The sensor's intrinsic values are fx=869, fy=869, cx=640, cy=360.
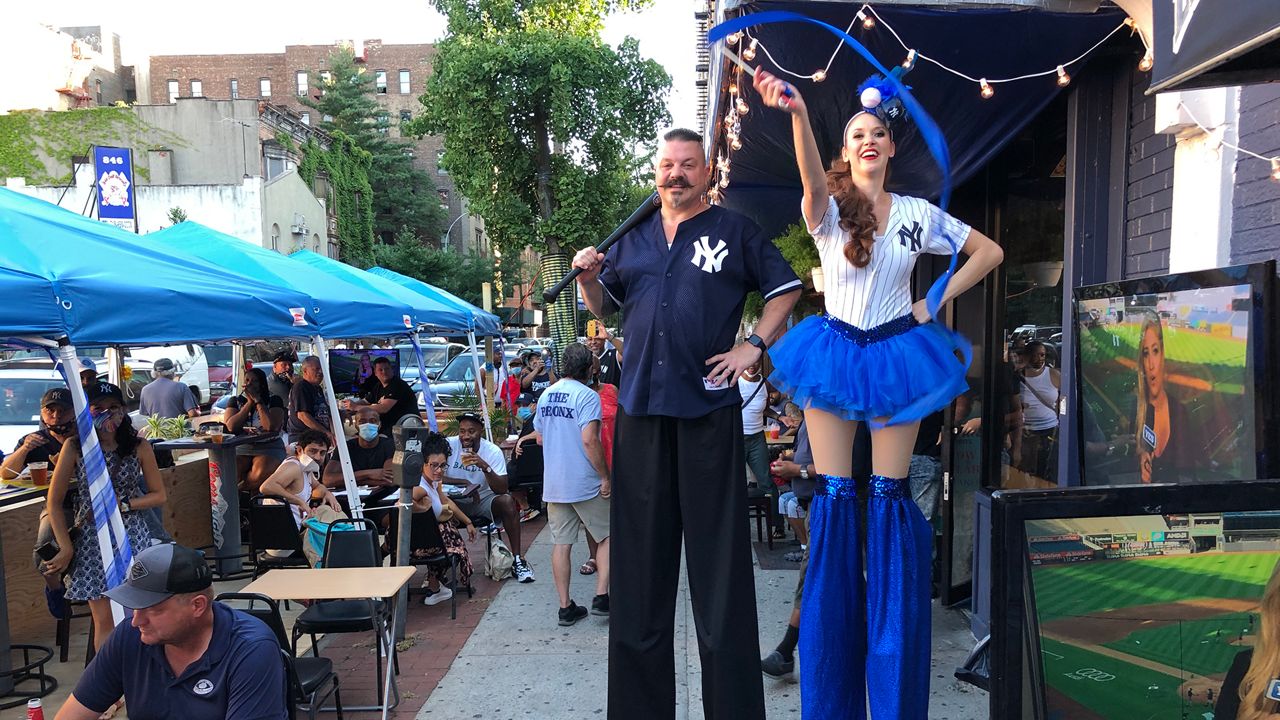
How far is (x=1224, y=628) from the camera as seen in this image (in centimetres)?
186

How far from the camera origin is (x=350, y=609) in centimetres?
481

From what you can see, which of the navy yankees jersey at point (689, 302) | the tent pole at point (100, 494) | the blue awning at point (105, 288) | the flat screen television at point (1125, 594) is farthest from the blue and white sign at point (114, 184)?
the flat screen television at point (1125, 594)

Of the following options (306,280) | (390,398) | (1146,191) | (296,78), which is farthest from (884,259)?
(296,78)

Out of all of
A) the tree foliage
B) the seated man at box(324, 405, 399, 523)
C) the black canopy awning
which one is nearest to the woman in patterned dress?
the seated man at box(324, 405, 399, 523)

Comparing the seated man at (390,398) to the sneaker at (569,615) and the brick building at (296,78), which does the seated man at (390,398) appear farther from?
the brick building at (296,78)

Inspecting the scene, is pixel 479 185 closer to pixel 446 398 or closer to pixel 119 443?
pixel 446 398

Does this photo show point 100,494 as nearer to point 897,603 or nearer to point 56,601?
point 56,601

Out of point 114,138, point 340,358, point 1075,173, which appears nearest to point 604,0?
point 340,358

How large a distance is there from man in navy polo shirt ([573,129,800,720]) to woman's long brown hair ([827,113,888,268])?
0.23 meters

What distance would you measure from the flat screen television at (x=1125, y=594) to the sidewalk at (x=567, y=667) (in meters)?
2.15

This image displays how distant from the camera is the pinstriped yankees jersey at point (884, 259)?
2.75 m

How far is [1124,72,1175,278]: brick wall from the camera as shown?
3.48 metres

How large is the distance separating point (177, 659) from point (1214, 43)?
11.3 ft

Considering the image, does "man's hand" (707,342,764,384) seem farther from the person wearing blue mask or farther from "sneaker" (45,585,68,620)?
the person wearing blue mask
